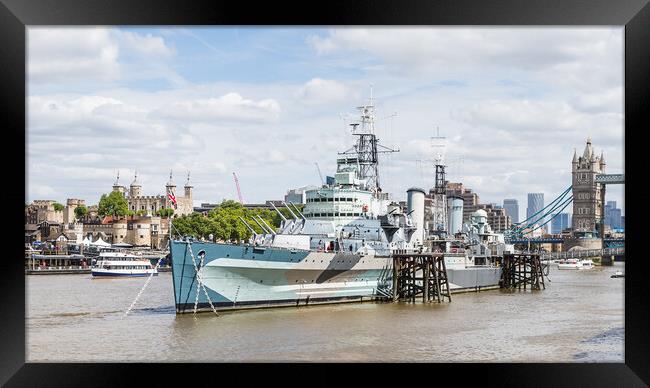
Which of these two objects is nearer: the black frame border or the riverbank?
the black frame border

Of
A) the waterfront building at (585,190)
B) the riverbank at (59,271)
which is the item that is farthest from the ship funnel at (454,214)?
the waterfront building at (585,190)

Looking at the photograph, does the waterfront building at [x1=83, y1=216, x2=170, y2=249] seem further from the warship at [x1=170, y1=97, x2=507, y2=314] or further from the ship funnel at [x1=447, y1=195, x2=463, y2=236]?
the warship at [x1=170, y1=97, x2=507, y2=314]

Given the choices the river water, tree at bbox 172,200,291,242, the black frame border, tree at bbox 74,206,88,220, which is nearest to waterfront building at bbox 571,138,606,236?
tree at bbox 172,200,291,242

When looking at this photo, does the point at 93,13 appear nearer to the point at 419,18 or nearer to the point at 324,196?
the point at 419,18

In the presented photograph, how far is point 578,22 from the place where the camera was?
10359 mm

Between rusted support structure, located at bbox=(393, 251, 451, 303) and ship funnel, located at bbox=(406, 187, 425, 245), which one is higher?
ship funnel, located at bbox=(406, 187, 425, 245)

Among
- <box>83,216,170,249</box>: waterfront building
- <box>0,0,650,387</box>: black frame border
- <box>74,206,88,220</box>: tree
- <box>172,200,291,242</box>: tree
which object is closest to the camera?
<box>0,0,650,387</box>: black frame border

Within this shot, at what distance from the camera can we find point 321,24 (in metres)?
10.1

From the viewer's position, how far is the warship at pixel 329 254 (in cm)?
2208

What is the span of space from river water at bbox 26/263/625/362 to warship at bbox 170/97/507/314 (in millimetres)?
660

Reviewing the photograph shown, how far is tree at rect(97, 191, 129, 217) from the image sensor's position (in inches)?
3278

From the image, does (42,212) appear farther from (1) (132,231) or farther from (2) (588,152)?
(2) (588,152)
